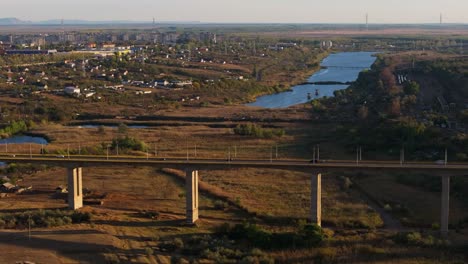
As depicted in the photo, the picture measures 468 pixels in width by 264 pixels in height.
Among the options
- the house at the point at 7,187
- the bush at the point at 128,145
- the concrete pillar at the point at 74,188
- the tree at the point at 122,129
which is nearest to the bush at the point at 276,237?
the concrete pillar at the point at 74,188

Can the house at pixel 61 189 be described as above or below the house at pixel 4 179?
below

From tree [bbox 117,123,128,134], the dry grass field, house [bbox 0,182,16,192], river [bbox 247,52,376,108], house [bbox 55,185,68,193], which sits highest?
river [bbox 247,52,376,108]

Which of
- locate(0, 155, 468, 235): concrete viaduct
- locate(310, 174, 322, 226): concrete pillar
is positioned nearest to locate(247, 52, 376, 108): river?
locate(0, 155, 468, 235): concrete viaduct

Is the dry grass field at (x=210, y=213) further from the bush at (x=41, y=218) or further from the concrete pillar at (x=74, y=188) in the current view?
the concrete pillar at (x=74, y=188)

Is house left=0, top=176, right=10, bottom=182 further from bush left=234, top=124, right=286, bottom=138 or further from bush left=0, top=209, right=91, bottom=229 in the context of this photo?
bush left=234, top=124, right=286, bottom=138

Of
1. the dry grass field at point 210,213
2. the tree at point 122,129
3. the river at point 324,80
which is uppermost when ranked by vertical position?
the river at point 324,80

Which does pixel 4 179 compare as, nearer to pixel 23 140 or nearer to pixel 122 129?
pixel 23 140

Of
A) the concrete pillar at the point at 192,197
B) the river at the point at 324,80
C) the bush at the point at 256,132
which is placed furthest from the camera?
the river at the point at 324,80

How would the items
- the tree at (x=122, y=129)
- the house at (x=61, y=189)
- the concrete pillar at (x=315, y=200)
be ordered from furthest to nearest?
the tree at (x=122, y=129)
the house at (x=61, y=189)
the concrete pillar at (x=315, y=200)

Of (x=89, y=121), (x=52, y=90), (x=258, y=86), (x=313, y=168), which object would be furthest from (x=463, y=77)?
(x=313, y=168)
